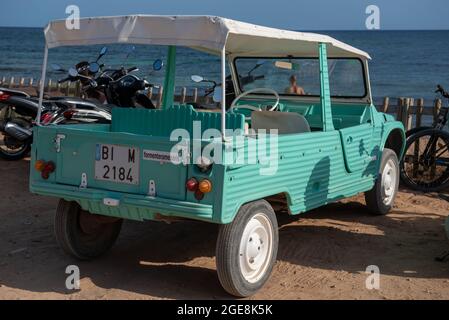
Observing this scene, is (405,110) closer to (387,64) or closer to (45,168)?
(45,168)

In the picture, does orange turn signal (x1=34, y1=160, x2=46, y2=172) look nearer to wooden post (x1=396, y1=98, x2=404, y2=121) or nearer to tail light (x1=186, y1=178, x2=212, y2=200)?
tail light (x1=186, y1=178, x2=212, y2=200)

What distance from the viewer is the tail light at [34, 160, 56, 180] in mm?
4715

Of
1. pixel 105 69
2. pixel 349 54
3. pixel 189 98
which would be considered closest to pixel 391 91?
pixel 189 98

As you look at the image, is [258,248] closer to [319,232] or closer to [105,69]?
[319,232]

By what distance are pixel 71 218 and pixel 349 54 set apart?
11.6ft

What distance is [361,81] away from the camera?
6.90 meters

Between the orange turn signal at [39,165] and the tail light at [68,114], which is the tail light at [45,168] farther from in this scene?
the tail light at [68,114]

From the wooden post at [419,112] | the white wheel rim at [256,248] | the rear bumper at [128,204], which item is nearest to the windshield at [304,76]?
the white wheel rim at [256,248]

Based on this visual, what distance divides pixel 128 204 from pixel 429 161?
18.1ft

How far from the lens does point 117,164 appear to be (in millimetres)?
4449

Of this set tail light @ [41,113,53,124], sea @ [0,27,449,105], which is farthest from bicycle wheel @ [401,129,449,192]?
sea @ [0,27,449,105]

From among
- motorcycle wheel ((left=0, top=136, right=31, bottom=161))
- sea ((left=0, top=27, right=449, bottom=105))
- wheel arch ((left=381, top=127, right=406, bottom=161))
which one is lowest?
motorcycle wheel ((left=0, top=136, right=31, bottom=161))

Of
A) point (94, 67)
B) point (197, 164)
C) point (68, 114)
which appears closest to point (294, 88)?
point (68, 114)

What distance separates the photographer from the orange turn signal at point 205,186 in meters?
4.02
